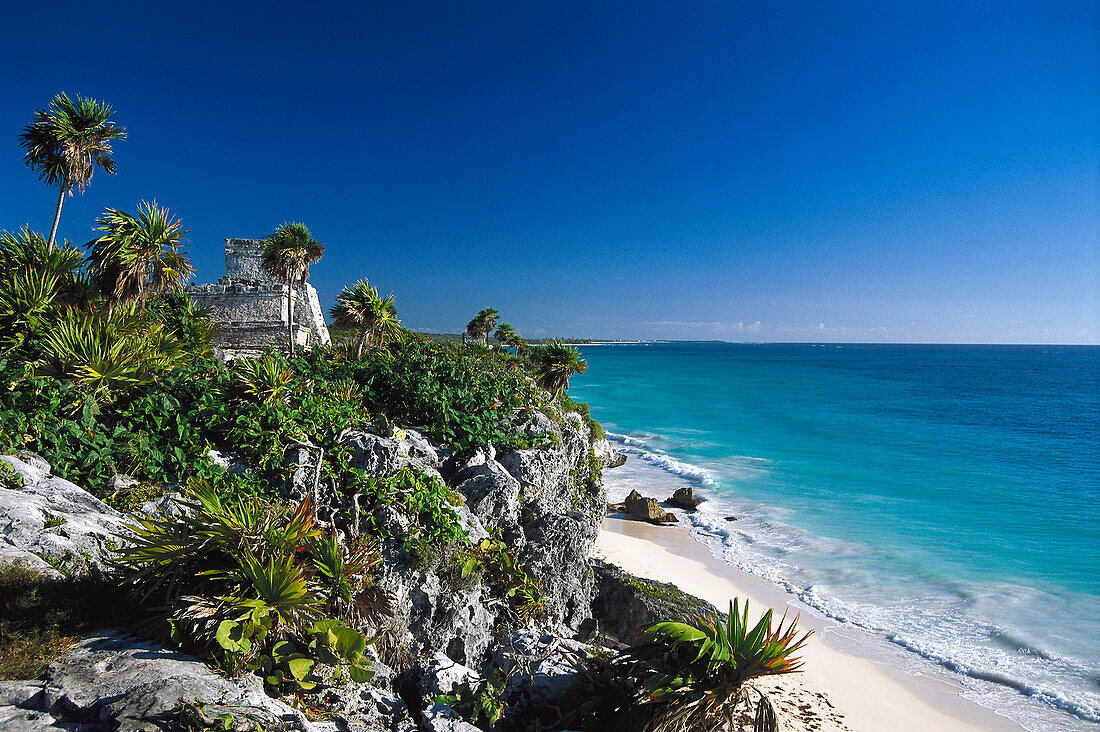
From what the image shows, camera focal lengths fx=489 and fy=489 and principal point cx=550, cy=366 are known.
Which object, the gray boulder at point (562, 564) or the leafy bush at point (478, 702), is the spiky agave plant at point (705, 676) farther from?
the gray boulder at point (562, 564)

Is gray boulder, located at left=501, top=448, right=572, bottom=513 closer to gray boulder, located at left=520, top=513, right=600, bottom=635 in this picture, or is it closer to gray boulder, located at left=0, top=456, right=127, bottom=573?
gray boulder, located at left=520, top=513, right=600, bottom=635

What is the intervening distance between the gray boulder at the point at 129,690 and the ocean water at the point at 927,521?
477 inches

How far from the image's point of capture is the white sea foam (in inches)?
361

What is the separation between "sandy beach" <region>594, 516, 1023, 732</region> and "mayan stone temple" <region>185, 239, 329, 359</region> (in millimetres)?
17401

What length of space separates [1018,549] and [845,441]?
59.9 feet

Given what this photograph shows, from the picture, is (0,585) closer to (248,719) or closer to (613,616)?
(248,719)

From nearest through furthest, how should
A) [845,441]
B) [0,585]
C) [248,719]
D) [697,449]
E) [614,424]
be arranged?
[248,719], [0,585], [697,449], [845,441], [614,424]

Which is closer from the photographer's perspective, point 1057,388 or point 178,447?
point 178,447

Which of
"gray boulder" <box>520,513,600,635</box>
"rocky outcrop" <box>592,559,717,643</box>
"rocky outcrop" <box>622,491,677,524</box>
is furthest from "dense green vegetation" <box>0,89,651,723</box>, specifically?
"rocky outcrop" <box>622,491,677,524</box>

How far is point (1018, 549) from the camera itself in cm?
1683

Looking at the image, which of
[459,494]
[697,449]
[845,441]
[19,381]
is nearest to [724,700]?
[459,494]

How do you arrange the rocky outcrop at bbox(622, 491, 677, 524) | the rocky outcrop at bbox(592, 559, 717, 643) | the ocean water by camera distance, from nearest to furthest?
1. the rocky outcrop at bbox(592, 559, 717, 643)
2. the ocean water
3. the rocky outcrop at bbox(622, 491, 677, 524)

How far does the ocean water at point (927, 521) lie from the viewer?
10492mm

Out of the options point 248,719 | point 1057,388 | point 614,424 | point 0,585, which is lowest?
point 614,424
